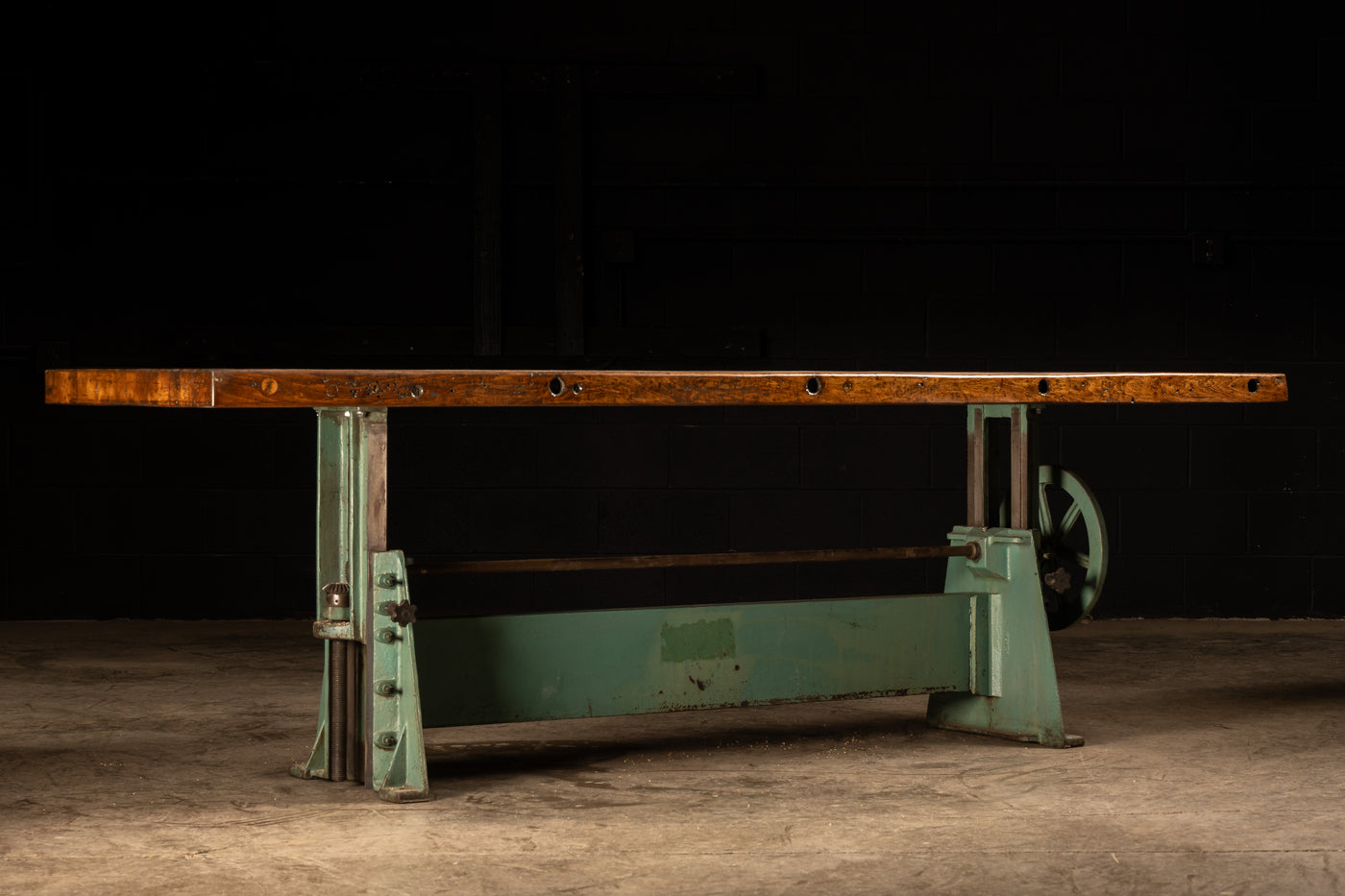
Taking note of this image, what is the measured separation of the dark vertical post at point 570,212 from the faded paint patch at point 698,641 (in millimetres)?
2563

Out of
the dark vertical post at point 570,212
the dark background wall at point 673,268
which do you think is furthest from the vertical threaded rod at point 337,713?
the dark vertical post at point 570,212

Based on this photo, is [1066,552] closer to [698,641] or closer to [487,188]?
[698,641]

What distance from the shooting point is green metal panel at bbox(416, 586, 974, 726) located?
11.6 ft

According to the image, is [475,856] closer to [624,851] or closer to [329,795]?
[624,851]

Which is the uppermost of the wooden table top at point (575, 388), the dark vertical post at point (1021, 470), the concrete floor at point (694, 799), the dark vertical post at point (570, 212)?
the dark vertical post at point (570, 212)

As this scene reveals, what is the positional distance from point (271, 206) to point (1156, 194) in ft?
10.9

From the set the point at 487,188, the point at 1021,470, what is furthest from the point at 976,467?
the point at 487,188

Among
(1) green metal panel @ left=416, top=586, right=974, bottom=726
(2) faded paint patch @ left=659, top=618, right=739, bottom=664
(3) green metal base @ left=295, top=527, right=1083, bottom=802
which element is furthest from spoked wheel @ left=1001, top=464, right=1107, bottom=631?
(2) faded paint patch @ left=659, top=618, right=739, bottom=664

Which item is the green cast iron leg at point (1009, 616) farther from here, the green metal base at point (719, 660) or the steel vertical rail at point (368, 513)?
the steel vertical rail at point (368, 513)

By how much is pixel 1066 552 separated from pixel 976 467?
0.32m

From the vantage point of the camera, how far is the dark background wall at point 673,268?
6195 millimetres

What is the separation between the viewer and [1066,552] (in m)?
4.17

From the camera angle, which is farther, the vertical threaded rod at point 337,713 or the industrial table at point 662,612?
the vertical threaded rod at point 337,713

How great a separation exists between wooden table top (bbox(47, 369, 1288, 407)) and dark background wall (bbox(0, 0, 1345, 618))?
2.60 m
